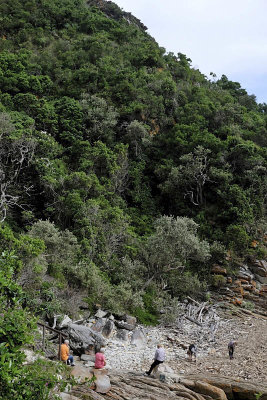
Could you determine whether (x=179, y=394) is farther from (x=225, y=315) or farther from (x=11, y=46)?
(x=11, y=46)

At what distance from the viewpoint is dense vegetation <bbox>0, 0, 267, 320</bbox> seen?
2195 cm

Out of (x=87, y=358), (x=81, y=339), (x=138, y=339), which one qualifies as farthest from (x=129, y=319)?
(x=87, y=358)

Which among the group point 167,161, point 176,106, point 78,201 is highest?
point 176,106

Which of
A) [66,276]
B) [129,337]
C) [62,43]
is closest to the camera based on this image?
[129,337]

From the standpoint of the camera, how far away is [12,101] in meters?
31.8

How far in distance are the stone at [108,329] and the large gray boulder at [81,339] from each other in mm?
2846

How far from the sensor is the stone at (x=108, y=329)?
59.5ft

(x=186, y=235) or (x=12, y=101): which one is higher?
(x=12, y=101)

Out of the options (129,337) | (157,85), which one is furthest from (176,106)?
(129,337)

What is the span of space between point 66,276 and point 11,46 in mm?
32546

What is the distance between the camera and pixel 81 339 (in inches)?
576

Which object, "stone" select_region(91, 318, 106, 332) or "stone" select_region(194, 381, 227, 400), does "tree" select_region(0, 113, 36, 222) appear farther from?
"stone" select_region(194, 381, 227, 400)

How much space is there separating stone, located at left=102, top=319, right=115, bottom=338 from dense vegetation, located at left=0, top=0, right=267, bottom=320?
1760mm

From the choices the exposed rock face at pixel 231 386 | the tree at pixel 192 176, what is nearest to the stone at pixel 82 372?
the exposed rock face at pixel 231 386
